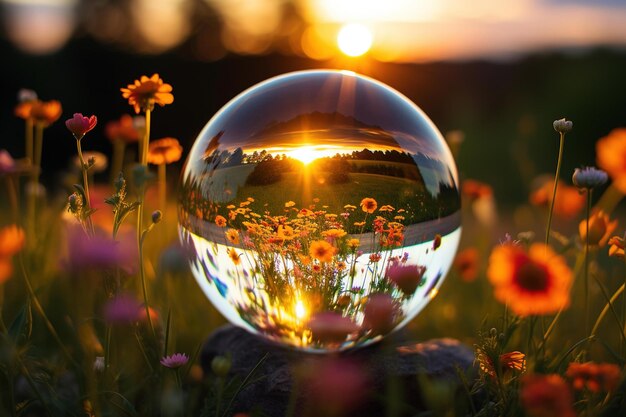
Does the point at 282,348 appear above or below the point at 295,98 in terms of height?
below

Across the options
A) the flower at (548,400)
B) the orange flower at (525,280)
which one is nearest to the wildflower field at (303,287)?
the orange flower at (525,280)

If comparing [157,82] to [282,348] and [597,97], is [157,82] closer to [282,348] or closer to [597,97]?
[282,348]

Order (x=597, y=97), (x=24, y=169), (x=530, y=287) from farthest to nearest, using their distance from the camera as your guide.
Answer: (x=597, y=97)
(x=24, y=169)
(x=530, y=287)

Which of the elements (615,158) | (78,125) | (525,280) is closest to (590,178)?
(615,158)

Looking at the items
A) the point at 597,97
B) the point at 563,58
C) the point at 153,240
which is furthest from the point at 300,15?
the point at 153,240

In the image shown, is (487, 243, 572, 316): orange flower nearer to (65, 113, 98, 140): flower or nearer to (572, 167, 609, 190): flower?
Answer: (572, 167, 609, 190): flower

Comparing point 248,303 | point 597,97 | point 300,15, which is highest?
point 300,15

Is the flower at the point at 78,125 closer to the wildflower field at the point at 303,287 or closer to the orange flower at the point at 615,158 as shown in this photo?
the wildflower field at the point at 303,287

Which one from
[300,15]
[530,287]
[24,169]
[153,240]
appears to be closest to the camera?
[530,287]
